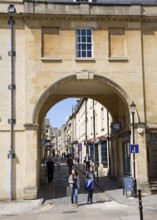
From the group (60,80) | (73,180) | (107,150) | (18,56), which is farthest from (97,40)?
(107,150)

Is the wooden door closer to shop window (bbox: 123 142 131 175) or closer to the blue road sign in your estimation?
shop window (bbox: 123 142 131 175)

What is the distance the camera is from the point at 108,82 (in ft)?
72.4

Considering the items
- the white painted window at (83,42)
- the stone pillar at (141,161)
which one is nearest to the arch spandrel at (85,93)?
the white painted window at (83,42)

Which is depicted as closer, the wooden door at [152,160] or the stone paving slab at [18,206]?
the stone paving slab at [18,206]

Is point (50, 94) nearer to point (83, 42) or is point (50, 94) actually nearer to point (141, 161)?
point (83, 42)

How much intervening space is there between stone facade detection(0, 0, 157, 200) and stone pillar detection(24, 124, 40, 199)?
0.17 feet

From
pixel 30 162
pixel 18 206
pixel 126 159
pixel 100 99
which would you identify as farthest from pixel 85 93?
pixel 18 206

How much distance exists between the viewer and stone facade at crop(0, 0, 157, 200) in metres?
21.0

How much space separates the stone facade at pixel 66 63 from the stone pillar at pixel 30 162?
53mm

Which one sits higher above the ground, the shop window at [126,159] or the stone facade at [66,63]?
the stone facade at [66,63]

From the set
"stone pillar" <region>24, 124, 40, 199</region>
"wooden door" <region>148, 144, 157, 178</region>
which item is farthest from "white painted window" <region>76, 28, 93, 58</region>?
"wooden door" <region>148, 144, 157, 178</region>

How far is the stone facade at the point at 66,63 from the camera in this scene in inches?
829

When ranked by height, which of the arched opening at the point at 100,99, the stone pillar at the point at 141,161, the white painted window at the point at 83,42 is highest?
the white painted window at the point at 83,42

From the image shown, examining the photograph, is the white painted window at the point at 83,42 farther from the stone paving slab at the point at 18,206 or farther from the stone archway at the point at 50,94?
the stone paving slab at the point at 18,206
